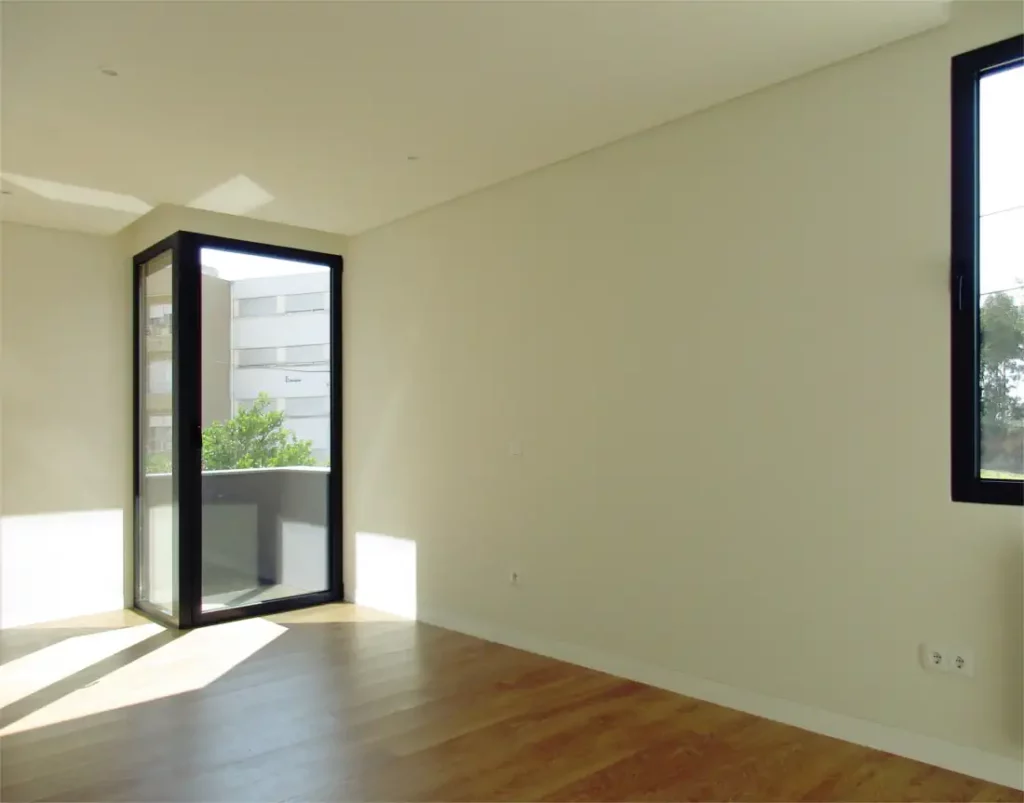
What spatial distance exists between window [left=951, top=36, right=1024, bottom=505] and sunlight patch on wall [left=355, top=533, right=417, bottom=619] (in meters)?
3.39

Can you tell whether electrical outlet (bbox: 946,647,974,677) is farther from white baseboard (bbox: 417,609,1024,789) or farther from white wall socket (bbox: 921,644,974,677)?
white baseboard (bbox: 417,609,1024,789)

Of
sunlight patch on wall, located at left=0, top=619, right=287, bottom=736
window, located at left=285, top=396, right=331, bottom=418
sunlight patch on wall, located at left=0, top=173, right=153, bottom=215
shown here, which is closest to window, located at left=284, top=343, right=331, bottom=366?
window, located at left=285, top=396, right=331, bottom=418

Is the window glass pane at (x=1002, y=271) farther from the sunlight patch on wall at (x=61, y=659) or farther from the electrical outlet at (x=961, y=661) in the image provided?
the sunlight patch on wall at (x=61, y=659)

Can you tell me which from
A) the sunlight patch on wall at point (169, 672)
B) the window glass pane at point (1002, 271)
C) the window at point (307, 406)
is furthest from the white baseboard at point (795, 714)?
the window at point (307, 406)

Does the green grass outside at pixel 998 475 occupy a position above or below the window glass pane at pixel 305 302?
below

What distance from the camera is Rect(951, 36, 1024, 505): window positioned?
8.88ft

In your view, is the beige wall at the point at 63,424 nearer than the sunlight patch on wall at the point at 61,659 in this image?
No

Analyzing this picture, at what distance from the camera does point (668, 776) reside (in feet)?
9.09

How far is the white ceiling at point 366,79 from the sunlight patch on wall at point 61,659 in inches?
101

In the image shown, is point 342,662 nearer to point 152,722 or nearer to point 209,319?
point 152,722

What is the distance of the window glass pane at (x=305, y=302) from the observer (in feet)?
18.3

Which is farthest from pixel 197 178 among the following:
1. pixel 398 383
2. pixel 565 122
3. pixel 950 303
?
pixel 950 303

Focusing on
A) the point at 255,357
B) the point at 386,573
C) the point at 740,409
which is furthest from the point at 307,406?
the point at 740,409

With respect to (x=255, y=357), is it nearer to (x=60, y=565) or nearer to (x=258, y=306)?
(x=258, y=306)
